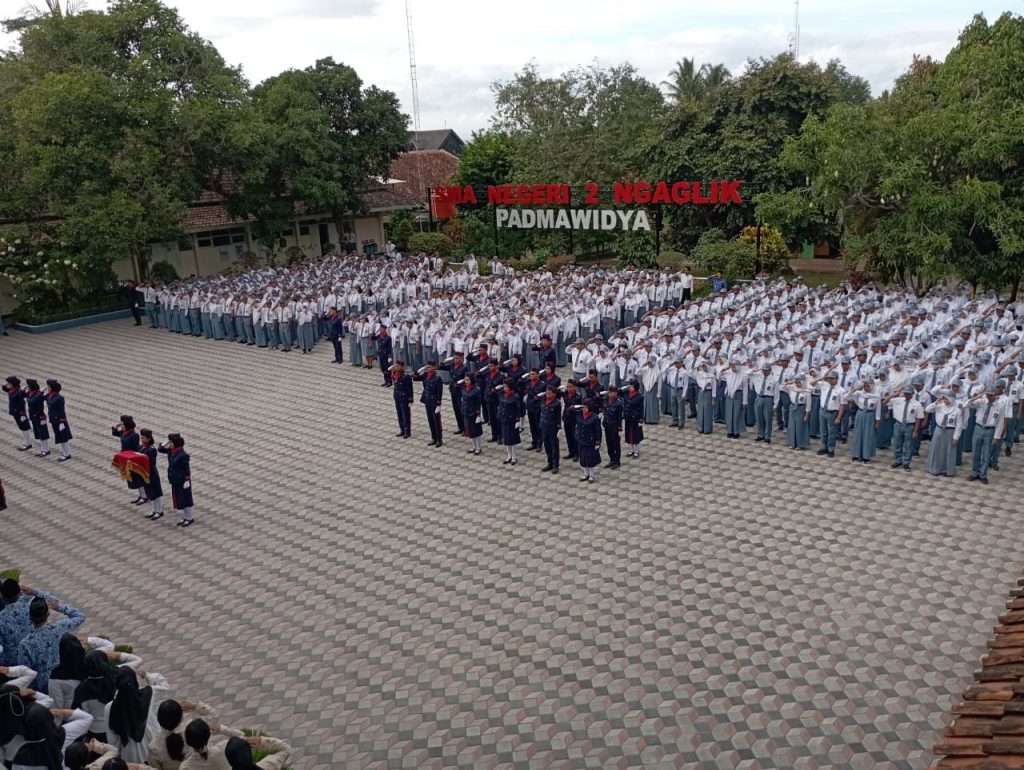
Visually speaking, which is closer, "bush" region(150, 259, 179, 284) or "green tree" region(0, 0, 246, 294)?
"green tree" region(0, 0, 246, 294)

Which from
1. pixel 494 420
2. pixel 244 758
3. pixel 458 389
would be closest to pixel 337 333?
pixel 458 389

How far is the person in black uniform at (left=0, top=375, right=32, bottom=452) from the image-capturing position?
532 inches

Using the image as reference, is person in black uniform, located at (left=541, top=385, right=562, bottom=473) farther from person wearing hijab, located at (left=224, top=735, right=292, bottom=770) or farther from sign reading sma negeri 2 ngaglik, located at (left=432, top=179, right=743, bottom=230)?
sign reading sma negeri 2 ngaglik, located at (left=432, top=179, right=743, bottom=230)

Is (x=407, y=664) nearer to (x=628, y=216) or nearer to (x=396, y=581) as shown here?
(x=396, y=581)

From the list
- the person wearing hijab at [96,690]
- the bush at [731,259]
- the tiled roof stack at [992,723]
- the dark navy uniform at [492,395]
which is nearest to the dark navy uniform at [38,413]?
the dark navy uniform at [492,395]

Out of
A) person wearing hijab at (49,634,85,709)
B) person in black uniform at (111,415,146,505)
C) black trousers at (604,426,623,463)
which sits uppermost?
person in black uniform at (111,415,146,505)

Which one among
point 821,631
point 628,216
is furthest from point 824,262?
point 821,631

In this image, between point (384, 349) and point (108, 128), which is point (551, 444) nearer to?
point (384, 349)

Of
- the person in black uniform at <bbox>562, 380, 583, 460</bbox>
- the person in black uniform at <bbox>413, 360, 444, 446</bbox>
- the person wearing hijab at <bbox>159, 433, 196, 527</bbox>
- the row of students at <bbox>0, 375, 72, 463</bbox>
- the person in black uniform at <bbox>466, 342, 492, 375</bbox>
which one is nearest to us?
the person wearing hijab at <bbox>159, 433, 196, 527</bbox>

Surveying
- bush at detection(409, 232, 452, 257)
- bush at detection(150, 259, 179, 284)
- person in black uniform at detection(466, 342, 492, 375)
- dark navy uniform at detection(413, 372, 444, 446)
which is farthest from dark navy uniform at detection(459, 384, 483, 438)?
bush at detection(409, 232, 452, 257)

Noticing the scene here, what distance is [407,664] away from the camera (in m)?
7.54

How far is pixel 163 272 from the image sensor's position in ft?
88.0

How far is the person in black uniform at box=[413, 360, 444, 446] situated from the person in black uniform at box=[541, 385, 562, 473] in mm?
1837

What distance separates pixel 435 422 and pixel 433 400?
40 cm
